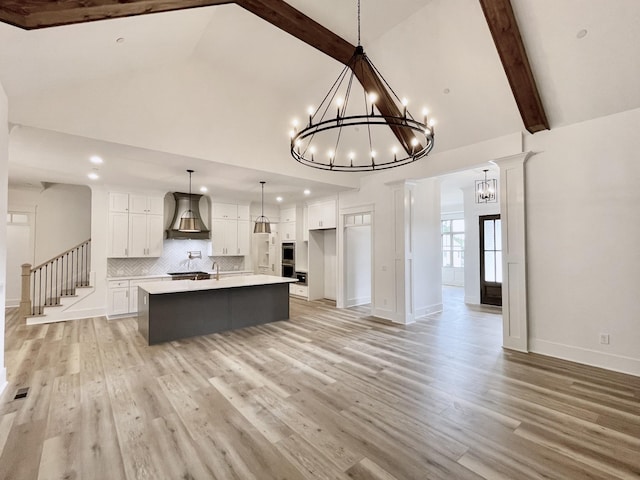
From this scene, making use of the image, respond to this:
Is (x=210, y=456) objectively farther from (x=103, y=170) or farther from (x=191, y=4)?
(x=103, y=170)

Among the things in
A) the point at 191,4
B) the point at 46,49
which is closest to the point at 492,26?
the point at 191,4

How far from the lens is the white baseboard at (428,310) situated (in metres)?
6.34

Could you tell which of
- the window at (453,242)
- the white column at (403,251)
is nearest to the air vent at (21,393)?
the white column at (403,251)

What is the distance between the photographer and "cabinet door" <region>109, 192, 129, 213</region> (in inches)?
265

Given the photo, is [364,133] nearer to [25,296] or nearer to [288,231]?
[288,231]

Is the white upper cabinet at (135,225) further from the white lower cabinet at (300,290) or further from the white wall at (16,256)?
the white lower cabinet at (300,290)

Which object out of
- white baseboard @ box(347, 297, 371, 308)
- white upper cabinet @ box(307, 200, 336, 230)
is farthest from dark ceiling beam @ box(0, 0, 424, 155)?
white baseboard @ box(347, 297, 371, 308)

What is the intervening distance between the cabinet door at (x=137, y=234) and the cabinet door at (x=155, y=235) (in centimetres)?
8

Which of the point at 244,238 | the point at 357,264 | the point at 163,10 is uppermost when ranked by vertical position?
the point at 163,10

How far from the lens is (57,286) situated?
275 inches

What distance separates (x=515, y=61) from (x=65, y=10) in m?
4.43

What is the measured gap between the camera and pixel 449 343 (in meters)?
4.68

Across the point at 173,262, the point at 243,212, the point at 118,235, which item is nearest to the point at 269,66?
the point at 243,212

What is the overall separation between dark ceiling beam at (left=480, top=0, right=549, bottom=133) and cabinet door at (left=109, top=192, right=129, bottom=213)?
24.6 feet
